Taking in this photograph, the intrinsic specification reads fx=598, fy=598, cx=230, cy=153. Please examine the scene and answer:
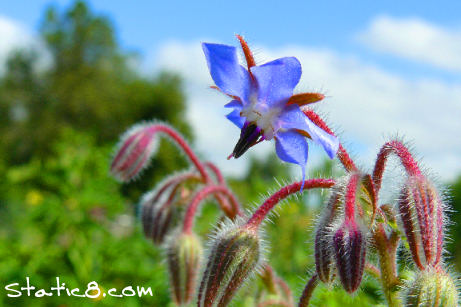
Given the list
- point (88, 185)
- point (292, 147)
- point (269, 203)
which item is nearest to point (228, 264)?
point (269, 203)

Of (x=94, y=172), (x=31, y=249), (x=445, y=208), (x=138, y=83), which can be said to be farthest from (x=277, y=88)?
(x=138, y=83)

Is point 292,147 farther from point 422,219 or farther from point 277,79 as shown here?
point 422,219

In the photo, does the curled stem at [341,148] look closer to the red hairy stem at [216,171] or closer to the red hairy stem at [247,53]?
the red hairy stem at [247,53]

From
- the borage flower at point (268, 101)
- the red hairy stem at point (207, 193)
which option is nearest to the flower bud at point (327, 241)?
the borage flower at point (268, 101)

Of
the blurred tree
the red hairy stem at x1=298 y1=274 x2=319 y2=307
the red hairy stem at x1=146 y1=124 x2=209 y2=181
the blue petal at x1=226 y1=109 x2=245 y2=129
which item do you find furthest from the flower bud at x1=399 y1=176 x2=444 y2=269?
the blurred tree

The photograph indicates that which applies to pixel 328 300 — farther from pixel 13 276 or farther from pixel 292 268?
pixel 292 268

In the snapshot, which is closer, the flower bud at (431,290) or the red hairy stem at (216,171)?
the flower bud at (431,290)

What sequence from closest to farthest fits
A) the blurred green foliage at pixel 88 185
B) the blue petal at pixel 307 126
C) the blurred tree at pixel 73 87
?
the blue petal at pixel 307 126 → the blurred green foliage at pixel 88 185 → the blurred tree at pixel 73 87
